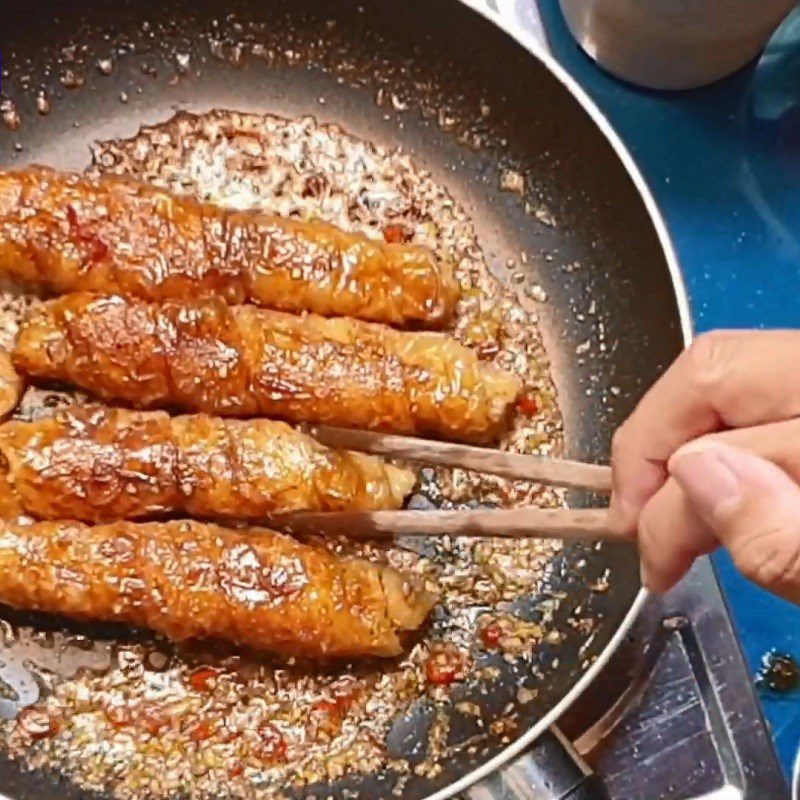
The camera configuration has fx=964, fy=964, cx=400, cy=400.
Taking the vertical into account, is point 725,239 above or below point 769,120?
below

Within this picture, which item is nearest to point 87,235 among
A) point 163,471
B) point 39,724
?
point 163,471

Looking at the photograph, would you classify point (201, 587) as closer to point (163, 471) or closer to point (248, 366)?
point (163, 471)

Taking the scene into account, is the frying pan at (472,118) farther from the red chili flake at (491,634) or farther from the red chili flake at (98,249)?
the red chili flake at (98,249)

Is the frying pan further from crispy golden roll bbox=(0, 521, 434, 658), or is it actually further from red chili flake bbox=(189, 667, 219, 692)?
red chili flake bbox=(189, 667, 219, 692)

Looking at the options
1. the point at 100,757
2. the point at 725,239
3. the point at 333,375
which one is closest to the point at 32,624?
the point at 100,757

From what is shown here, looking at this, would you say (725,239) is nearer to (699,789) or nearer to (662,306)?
(662,306)

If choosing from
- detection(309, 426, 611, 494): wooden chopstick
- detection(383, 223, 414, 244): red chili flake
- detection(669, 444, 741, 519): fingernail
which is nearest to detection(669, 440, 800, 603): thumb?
detection(669, 444, 741, 519): fingernail

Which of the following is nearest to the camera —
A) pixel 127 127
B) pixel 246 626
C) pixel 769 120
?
pixel 246 626

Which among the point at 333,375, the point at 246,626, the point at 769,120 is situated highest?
the point at 769,120

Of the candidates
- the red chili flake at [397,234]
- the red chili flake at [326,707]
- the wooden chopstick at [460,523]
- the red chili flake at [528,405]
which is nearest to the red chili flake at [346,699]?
the red chili flake at [326,707]

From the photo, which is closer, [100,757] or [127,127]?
[100,757]
